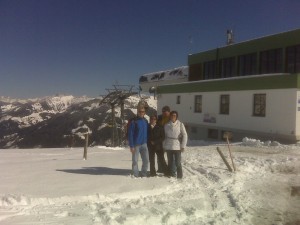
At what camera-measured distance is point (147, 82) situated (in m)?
43.8

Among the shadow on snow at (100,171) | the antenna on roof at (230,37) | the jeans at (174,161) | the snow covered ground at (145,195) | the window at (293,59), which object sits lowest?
the snow covered ground at (145,195)

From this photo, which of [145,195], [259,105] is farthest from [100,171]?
[259,105]

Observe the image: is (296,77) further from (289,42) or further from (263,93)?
(289,42)

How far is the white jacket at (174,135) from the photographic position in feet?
32.6

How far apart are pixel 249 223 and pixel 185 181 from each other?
10.4 feet

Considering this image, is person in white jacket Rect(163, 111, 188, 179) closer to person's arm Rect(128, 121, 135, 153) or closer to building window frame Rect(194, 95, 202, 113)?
person's arm Rect(128, 121, 135, 153)

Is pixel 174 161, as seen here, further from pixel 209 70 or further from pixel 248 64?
pixel 209 70

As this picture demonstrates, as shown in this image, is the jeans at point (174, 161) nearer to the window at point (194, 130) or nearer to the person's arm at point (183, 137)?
the person's arm at point (183, 137)

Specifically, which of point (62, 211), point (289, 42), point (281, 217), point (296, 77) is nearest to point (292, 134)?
point (296, 77)

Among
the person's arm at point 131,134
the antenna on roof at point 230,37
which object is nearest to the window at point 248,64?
the antenna on roof at point 230,37

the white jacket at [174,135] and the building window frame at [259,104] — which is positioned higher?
the building window frame at [259,104]

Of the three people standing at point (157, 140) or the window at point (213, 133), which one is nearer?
the three people standing at point (157, 140)

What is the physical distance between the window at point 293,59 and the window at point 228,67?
5544mm

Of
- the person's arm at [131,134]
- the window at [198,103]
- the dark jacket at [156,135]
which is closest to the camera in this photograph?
the person's arm at [131,134]
